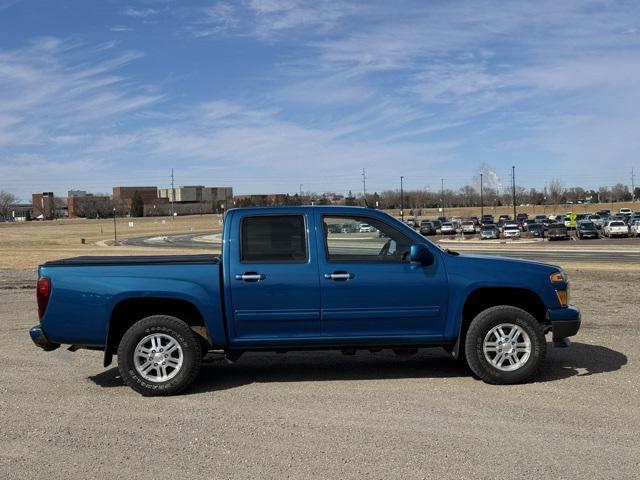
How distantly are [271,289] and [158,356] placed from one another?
128cm

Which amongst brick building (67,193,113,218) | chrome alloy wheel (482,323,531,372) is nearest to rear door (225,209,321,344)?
chrome alloy wheel (482,323,531,372)

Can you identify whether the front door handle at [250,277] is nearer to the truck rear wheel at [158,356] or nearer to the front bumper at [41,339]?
the truck rear wheel at [158,356]

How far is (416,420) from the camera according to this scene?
5.42 meters

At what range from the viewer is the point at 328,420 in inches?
215

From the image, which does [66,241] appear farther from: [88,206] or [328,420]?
[88,206]

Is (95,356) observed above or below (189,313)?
below

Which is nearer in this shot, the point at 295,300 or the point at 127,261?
the point at 295,300

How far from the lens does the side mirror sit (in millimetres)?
6345

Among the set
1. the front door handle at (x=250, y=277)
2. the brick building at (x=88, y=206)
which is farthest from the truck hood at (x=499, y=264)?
the brick building at (x=88, y=206)

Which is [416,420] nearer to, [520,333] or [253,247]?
[520,333]

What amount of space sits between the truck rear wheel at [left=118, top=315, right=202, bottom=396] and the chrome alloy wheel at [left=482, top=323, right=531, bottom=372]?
2883mm

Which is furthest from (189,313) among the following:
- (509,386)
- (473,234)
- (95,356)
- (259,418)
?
(473,234)

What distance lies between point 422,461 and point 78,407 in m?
3.25

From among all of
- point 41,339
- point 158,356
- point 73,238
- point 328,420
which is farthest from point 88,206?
point 328,420
